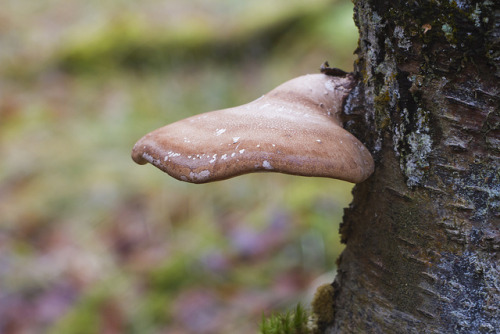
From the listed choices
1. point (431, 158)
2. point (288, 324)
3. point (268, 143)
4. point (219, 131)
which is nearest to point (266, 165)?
point (268, 143)

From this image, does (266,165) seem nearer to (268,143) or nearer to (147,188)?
(268,143)

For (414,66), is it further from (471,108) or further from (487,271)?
(487,271)

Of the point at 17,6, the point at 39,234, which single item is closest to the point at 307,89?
the point at 39,234

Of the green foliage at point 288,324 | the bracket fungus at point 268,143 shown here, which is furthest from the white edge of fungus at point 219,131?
the green foliage at point 288,324

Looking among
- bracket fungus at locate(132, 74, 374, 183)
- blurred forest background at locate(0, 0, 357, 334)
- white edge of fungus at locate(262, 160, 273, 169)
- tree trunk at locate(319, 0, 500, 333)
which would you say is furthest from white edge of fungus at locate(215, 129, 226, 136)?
blurred forest background at locate(0, 0, 357, 334)

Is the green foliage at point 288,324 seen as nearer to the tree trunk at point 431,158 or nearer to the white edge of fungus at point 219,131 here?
the tree trunk at point 431,158
